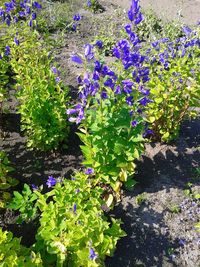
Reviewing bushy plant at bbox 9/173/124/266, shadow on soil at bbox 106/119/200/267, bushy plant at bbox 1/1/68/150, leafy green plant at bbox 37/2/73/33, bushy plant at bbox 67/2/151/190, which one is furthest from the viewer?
leafy green plant at bbox 37/2/73/33

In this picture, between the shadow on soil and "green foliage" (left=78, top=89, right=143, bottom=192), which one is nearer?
"green foliage" (left=78, top=89, right=143, bottom=192)

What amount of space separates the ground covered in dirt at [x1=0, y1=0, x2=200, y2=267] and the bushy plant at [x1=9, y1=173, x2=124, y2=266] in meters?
0.70

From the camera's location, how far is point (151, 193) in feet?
12.8

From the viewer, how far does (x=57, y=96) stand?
395 cm

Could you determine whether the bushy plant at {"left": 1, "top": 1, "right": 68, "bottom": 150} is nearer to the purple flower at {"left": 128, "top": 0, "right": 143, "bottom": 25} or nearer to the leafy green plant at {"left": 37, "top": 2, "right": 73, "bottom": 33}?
the purple flower at {"left": 128, "top": 0, "right": 143, "bottom": 25}

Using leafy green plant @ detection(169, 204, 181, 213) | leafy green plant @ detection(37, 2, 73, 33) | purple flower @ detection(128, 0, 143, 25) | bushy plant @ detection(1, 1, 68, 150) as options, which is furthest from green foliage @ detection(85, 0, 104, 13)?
leafy green plant @ detection(169, 204, 181, 213)

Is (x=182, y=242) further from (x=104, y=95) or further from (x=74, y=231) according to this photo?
(x=104, y=95)

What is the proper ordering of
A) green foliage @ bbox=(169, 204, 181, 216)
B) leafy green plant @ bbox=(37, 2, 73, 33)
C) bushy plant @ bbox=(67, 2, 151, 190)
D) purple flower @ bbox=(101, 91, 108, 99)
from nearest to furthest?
bushy plant @ bbox=(67, 2, 151, 190) → purple flower @ bbox=(101, 91, 108, 99) → green foliage @ bbox=(169, 204, 181, 216) → leafy green plant @ bbox=(37, 2, 73, 33)

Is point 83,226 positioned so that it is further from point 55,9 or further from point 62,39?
point 55,9

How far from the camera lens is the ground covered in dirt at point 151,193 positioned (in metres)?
A: 3.46

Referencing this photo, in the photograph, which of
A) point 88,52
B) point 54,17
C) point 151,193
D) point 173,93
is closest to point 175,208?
point 151,193

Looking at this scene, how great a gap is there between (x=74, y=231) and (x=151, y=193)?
1.54m

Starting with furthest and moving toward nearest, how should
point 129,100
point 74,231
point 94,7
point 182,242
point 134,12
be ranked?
point 94,7 → point 182,242 → point 129,100 → point 134,12 → point 74,231

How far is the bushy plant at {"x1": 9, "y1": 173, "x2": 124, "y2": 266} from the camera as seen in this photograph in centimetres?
260
